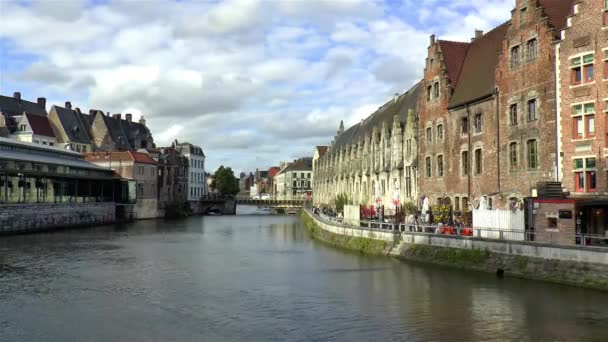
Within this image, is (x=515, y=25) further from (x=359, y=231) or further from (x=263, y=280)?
(x=263, y=280)

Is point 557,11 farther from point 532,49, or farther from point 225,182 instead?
point 225,182

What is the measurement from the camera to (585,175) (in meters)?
29.3

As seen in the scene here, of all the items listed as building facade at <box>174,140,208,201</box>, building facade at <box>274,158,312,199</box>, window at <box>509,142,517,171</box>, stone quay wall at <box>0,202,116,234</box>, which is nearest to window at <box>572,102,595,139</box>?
window at <box>509,142,517,171</box>

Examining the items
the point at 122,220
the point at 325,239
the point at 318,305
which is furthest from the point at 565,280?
the point at 122,220

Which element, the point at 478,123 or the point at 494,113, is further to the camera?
the point at 478,123

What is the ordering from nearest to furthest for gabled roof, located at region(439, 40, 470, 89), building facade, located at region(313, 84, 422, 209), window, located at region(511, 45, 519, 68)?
window, located at region(511, 45, 519, 68), gabled roof, located at region(439, 40, 470, 89), building facade, located at region(313, 84, 422, 209)

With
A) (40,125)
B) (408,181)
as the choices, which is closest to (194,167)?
(40,125)

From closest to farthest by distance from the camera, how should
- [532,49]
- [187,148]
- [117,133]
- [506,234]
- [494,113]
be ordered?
[506,234]
[532,49]
[494,113]
[117,133]
[187,148]

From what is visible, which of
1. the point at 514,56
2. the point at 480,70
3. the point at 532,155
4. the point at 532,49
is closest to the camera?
the point at 532,155

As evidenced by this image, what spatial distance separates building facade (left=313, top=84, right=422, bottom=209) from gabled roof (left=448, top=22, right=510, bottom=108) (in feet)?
26.9

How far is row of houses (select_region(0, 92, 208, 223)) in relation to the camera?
220 ft

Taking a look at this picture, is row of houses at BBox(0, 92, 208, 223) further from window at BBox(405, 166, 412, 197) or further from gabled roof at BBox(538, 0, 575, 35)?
gabled roof at BBox(538, 0, 575, 35)

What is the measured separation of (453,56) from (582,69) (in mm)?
16717

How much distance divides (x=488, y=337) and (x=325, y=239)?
31850 millimetres
